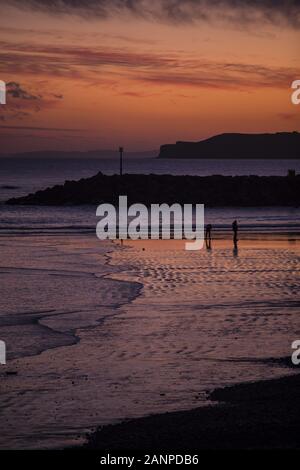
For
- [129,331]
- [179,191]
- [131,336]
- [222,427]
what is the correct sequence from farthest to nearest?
[179,191]
[129,331]
[131,336]
[222,427]

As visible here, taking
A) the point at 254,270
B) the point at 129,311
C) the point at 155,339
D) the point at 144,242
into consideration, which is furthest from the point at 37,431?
the point at 144,242

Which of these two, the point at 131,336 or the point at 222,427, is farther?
the point at 131,336

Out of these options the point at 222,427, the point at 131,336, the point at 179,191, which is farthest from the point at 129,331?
the point at 179,191

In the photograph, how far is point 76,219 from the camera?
179 feet

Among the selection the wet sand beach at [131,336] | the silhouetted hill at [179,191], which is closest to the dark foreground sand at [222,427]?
the wet sand beach at [131,336]

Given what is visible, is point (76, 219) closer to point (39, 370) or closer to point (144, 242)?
point (144, 242)

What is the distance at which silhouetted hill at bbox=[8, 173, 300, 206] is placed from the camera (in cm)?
6850

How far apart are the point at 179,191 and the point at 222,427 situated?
2407 inches

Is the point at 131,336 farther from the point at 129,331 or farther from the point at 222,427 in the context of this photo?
the point at 222,427

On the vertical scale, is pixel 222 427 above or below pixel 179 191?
below

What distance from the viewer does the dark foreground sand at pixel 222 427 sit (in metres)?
8.55

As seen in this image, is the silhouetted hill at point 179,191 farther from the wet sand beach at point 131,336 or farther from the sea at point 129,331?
the wet sand beach at point 131,336

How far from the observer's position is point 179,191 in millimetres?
69938

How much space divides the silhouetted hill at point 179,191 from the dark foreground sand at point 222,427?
5677 centimetres
